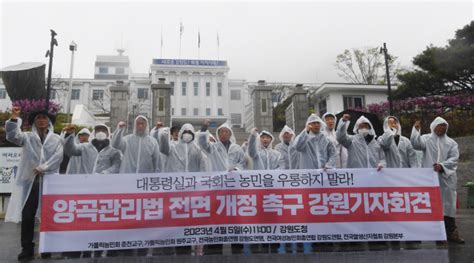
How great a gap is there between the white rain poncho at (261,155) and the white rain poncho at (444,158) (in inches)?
93.5

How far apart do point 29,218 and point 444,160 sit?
→ 6391 mm

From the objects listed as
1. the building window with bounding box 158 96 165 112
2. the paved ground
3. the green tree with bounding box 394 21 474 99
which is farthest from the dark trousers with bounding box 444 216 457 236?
the green tree with bounding box 394 21 474 99

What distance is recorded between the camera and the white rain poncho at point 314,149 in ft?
17.7

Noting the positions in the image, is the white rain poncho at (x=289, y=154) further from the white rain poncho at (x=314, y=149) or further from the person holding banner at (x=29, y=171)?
the person holding banner at (x=29, y=171)

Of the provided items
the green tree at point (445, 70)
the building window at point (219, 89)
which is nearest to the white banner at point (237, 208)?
the green tree at point (445, 70)

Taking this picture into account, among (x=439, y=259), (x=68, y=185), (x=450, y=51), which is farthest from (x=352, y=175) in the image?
(x=450, y=51)

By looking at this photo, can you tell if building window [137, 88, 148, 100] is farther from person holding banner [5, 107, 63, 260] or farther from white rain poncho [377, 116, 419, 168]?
white rain poncho [377, 116, 419, 168]

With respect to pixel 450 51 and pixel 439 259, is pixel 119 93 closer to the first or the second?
pixel 439 259

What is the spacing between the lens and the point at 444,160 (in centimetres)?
593

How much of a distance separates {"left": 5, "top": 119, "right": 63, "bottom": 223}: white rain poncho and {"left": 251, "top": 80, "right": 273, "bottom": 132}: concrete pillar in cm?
1107

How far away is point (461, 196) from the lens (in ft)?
39.4

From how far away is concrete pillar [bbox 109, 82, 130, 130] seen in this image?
546 inches

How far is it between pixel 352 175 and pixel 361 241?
34.9 inches

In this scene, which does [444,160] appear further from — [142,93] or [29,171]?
[142,93]
